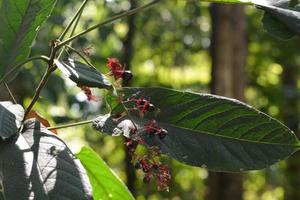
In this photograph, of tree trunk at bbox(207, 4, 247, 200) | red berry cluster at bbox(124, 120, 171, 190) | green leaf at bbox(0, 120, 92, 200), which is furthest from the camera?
tree trunk at bbox(207, 4, 247, 200)

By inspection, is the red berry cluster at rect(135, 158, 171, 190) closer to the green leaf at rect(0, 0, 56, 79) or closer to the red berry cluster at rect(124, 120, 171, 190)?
the red berry cluster at rect(124, 120, 171, 190)

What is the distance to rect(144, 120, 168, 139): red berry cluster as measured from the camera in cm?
91

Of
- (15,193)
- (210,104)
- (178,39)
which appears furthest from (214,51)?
(15,193)

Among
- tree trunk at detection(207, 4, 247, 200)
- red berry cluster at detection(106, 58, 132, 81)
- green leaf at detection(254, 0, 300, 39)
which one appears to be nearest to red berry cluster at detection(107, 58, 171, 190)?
red berry cluster at detection(106, 58, 132, 81)

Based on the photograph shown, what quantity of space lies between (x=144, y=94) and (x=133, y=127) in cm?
8

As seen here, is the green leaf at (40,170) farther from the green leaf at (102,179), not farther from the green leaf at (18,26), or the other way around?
the green leaf at (102,179)

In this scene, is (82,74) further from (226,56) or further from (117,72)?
(226,56)

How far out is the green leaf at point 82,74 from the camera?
805 mm

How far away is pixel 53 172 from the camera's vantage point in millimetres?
808

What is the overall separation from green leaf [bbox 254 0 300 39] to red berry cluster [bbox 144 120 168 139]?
0.22m

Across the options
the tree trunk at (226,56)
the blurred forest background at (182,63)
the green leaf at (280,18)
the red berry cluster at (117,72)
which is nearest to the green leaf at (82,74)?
the red berry cluster at (117,72)

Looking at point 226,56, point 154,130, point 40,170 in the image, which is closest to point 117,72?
point 154,130

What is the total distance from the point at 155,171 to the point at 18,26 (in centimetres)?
31

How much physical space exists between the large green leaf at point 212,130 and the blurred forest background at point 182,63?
5.64 feet
